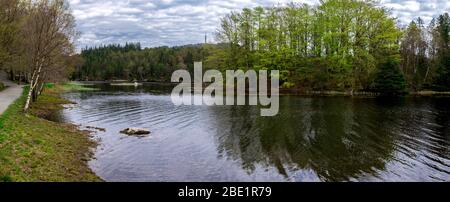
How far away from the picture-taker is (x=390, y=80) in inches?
2442

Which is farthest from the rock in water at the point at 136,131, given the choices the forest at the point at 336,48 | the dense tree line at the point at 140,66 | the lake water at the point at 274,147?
the dense tree line at the point at 140,66

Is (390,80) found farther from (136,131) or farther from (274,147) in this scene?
(136,131)

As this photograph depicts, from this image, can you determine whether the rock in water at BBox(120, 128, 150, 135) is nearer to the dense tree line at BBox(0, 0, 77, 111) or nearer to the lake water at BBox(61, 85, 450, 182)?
the lake water at BBox(61, 85, 450, 182)

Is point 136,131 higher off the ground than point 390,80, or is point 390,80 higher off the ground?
point 390,80

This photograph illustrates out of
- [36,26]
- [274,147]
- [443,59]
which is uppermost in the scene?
[36,26]

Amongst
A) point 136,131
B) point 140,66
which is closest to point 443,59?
point 136,131

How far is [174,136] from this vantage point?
987 inches

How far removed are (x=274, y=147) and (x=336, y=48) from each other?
168 feet

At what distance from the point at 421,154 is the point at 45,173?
18.3 m

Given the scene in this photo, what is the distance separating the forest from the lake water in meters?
29.9

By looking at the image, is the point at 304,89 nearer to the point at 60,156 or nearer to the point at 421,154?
the point at 421,154
